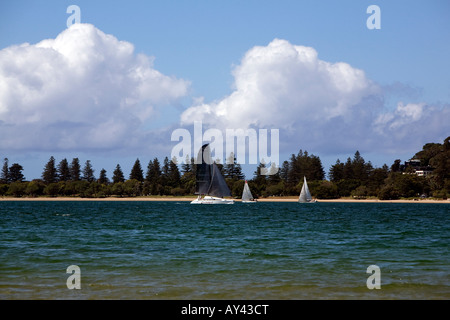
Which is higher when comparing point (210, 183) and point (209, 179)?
point (209, 179)

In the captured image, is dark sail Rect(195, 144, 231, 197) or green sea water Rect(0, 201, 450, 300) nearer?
green sea water Rect(0, 201, 450, 300)

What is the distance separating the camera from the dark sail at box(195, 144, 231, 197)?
127 metres

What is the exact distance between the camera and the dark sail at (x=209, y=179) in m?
127

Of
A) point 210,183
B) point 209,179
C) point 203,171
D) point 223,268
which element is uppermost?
point 203,171

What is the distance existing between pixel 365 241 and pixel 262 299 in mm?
24755

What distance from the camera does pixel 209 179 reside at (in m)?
132

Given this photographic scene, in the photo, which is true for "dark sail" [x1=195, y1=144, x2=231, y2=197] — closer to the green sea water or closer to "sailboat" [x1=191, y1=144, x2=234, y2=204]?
"sailboat" [x1=191, y1=144, x2=234, y2=204]

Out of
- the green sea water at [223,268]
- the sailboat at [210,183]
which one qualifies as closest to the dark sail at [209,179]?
the sailboat at [210,183]

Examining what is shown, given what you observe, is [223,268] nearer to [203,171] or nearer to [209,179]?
[203,171]

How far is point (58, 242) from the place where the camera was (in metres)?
39.8

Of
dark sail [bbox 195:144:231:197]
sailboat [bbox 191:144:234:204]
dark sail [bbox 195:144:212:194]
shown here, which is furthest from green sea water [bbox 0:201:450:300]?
sailboat [bbox 191:144:234:204]

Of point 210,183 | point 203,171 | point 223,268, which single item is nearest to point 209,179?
point 210,183
